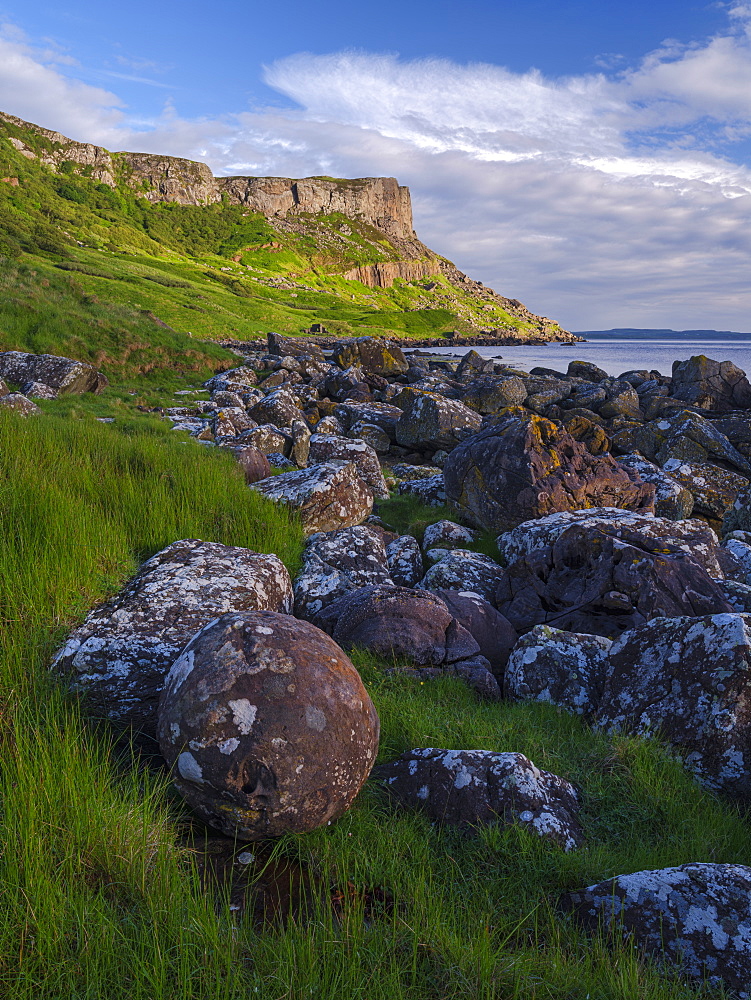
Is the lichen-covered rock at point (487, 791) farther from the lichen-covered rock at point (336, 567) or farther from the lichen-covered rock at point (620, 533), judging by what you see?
the lichen-covered rock at point (620, 533)

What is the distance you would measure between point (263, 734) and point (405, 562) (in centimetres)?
604

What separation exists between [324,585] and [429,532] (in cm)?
366

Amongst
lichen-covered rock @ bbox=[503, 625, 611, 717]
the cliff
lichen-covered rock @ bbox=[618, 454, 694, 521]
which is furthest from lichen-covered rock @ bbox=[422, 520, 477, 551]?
the cliff

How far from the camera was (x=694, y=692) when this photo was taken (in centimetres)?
507

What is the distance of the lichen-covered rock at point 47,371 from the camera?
21.0 m

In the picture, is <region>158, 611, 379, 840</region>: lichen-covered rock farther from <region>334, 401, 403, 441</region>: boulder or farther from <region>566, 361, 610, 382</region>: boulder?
<region>566, 361, 610, 382</region>: boulder

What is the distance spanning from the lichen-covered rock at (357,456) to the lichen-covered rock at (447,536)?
3.22 metres

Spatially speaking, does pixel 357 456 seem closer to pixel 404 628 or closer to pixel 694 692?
pixel 404 628

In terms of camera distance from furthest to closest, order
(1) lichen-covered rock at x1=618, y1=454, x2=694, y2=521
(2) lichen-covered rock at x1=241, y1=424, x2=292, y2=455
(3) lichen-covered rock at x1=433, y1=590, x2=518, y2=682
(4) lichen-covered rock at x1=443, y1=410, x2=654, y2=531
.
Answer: (2) lichen-covered rock at x1=241, y1=424, x2=292, y2=455
(1) lichen-covered rock at x1=618, y1=454, x2=694, y2=521
(4) lichen-covered rock at x1=443, y1=410, x2=654, y2=531
(3) lichen-covered rock at x1=433, y1=590, x2=518, y2=682

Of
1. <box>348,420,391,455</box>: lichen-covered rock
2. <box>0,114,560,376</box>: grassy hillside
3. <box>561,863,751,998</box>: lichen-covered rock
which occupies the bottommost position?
<box>561,863,751,998</box>: lichen-covered rock

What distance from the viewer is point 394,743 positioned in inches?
186

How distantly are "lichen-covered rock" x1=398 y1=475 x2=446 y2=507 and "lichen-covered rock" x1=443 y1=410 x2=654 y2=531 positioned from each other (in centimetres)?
95

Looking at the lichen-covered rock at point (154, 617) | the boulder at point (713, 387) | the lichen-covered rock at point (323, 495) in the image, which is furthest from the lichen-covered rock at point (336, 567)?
the boulder at point (713, 387)

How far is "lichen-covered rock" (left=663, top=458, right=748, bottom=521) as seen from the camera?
1429cm
